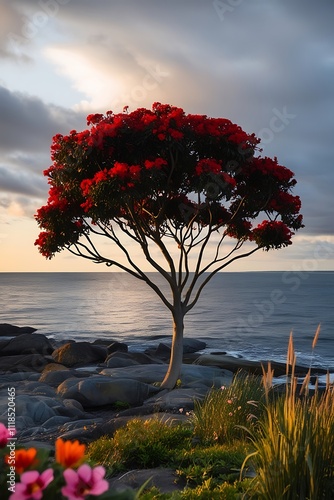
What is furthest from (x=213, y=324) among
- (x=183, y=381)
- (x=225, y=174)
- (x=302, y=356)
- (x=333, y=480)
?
(x=333, y=480)

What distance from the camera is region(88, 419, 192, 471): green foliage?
24.0 feet

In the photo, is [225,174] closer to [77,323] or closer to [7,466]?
[7,466]

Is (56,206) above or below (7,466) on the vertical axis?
above

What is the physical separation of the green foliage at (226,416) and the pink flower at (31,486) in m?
5.80

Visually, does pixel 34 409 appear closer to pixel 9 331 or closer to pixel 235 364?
pixel 235 364

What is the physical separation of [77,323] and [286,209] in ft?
159

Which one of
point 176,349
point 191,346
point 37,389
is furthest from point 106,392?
point 191,346

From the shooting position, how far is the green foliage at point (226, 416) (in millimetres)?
8281

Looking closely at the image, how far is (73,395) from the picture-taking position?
14086 mm

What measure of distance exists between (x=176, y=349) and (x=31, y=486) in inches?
497

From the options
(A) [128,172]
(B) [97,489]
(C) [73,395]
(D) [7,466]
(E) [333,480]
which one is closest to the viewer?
(B) [97,489]

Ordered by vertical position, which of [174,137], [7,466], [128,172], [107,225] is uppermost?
[174,137]

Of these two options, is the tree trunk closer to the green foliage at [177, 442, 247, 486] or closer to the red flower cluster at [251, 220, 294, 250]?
the red flower cluster at [251, 220, 294, 250]

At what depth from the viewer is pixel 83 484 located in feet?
8.32
